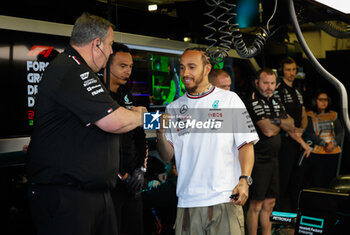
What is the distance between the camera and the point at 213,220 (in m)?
2.17

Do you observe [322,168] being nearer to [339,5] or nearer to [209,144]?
[209,144]

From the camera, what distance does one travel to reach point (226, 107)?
229cm

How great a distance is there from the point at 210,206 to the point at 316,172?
381 cm

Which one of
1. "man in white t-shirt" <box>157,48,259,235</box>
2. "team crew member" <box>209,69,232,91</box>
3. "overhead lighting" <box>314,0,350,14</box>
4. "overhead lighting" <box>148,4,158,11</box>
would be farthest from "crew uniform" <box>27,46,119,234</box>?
"overhead lighting" <box>148,4,158,11</box>

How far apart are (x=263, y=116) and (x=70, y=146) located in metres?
2.36

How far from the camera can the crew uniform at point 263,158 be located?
379cm

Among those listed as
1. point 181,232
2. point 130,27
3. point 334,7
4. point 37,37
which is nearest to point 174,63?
point 130,27

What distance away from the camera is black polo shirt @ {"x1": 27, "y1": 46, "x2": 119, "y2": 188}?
188cm

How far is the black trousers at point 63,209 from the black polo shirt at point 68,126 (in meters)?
0.05

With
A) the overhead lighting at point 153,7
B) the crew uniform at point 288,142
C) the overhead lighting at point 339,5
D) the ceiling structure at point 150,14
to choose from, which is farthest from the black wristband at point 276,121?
the overhead lighting at point 339,5

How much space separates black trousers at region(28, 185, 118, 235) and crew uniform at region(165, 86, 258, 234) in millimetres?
516

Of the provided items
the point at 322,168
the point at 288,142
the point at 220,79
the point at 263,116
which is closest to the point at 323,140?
the point at 322,168

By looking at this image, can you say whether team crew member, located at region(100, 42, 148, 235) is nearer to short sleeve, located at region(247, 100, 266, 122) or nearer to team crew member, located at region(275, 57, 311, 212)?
short sleeve, located at region(247, 100, 266, 122)

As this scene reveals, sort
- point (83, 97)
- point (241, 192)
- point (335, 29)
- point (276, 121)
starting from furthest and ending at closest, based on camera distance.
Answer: point (276, 121) < point (335, 29) < point (241, 192) < point (83, 97)
